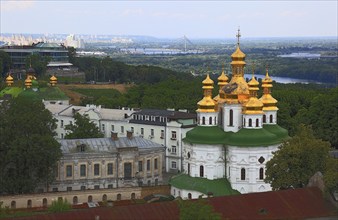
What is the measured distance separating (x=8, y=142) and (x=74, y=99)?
55814 millimetres

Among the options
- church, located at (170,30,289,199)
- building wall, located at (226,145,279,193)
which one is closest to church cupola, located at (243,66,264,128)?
church, located at (170,30,289,199)

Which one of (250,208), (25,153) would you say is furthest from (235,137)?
(25,153)

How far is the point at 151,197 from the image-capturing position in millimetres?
52438

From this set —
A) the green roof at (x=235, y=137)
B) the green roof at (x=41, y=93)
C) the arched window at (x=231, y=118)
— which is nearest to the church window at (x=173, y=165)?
the green roof at (x=235, y=137)

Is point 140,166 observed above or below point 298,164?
below

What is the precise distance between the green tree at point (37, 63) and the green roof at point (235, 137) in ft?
235

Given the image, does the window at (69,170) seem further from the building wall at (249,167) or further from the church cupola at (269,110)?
the church cupola at (269,110)

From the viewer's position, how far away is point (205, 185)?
172 ft

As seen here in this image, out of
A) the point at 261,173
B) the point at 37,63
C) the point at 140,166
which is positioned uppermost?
the point at 37,63

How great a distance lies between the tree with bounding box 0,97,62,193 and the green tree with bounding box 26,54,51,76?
233ft

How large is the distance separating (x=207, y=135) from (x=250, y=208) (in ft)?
47.0

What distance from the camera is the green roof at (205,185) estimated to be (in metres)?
52.0

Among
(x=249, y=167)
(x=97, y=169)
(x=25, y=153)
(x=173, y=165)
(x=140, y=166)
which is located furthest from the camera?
(x=173, y=165)

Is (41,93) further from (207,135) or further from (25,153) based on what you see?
(25,153)
